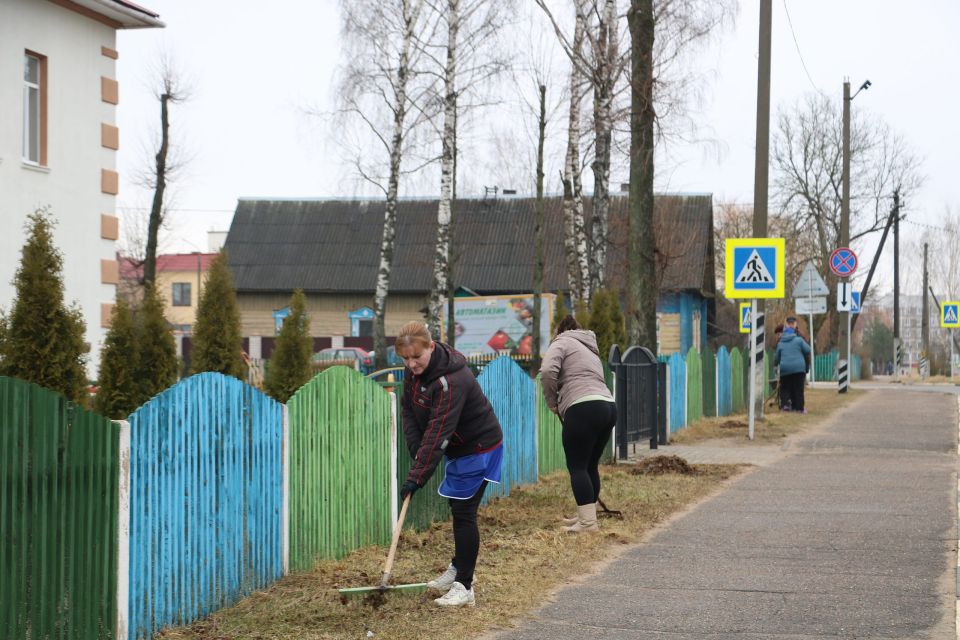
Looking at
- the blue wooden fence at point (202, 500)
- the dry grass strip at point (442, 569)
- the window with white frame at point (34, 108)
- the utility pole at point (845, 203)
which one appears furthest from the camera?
the utility pole at point (845, 203)

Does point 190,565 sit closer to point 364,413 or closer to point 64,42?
→ point 364,413

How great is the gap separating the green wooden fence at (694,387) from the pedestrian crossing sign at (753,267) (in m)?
2.80

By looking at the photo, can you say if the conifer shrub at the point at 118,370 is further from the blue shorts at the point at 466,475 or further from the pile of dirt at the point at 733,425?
the pile of dirt at the point at 733,425

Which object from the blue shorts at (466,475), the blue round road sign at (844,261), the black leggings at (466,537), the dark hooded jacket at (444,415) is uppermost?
the blue round road sign at (844,261)

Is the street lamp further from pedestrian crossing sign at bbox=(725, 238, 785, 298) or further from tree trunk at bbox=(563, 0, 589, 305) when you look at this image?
pedestrian crossing sign at bbox=(725, 238, 785, 298)

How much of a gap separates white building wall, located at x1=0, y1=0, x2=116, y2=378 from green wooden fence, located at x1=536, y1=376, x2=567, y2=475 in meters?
6.38

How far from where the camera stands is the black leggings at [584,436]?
9602 millimetres

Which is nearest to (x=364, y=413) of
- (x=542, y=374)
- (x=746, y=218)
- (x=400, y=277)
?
(x=542, y=374)

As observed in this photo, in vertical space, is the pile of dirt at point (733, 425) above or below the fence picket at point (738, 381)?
below

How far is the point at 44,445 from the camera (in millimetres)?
5152

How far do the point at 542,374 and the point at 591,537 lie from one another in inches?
53.6

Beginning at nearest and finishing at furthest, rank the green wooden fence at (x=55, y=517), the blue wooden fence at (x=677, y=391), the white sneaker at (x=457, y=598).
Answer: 1. the green wooden fence at (x=55, y=517)
2. the white sneaker at (x=457, y=598)
3. the blue wooden fence at (x=677, y=391)

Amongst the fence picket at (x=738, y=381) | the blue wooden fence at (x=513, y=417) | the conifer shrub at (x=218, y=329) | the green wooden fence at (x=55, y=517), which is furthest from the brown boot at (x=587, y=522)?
the fence picket at (x=738, y=381)

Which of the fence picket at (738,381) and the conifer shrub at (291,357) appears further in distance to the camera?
the fence picket at (738,381)
